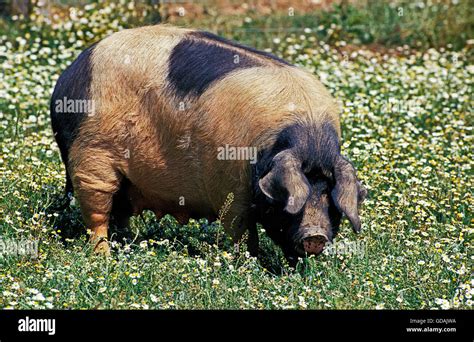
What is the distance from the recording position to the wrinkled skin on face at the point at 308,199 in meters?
5.61

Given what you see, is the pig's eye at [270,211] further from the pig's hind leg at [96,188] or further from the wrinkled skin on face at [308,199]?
the pig's hind leg at [96,188]

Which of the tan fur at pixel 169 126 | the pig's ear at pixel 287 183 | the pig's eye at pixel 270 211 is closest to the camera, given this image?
the pig's ear at pixel 287 183

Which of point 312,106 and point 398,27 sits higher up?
point 312,106

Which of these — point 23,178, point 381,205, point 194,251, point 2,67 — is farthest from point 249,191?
point 2,67

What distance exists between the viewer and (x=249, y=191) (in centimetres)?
611

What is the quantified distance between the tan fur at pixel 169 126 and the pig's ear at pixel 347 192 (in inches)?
14.7

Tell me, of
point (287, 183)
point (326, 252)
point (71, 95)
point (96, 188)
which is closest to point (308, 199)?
point (287, 183)

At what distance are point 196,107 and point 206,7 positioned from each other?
805 centimetres

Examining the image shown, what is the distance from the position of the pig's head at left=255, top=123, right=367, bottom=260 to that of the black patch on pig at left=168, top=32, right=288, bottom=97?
28.9 inches

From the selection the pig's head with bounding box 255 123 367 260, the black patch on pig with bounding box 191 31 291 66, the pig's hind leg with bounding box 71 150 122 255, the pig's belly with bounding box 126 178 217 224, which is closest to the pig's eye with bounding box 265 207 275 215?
the pig's head with bounding box 255 123 367 260

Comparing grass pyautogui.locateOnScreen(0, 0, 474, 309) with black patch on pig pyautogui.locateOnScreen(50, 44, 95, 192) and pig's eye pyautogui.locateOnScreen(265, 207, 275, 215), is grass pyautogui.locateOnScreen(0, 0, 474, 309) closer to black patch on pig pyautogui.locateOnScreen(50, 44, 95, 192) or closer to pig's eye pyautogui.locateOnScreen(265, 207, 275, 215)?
pig's eye pyautogui.locateOnScreen(265, 207, 275, 215)

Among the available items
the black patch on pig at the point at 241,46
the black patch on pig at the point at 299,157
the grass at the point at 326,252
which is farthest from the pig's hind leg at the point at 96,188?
the black patch on pig at the point at 299,157
